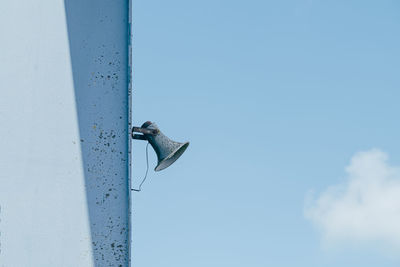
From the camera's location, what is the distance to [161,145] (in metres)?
3.89

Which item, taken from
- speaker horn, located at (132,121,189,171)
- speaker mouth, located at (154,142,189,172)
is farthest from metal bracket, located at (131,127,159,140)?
speaker mouth, located at (154,142,189,172)

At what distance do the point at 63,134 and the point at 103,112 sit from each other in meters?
0.32

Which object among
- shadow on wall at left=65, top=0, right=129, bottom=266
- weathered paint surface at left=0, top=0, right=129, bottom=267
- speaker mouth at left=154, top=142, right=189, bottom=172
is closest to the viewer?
weathered paint surface at left=0, top=0, right=129, bottom=267

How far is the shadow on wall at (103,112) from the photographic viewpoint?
3.59 metres

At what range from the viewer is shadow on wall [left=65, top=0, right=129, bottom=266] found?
3.59m

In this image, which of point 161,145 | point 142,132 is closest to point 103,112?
point 142,132

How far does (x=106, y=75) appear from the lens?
3943 millimetres

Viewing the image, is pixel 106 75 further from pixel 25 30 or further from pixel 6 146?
pixel 6 146

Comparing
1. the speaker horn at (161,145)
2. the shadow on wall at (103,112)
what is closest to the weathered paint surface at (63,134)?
the shadow on wall at (103,112)

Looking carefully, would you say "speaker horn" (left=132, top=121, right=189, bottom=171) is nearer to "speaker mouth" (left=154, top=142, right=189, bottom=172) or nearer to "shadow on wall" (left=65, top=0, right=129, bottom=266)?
"speaker mouth" (left=154, top=142, right=189, bottom=172)

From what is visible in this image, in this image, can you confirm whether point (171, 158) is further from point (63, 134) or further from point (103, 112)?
point (63, 134)

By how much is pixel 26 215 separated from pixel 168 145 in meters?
1.02

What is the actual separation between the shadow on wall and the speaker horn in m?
0.16

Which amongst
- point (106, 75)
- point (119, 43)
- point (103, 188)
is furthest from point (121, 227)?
point (119, 43)
